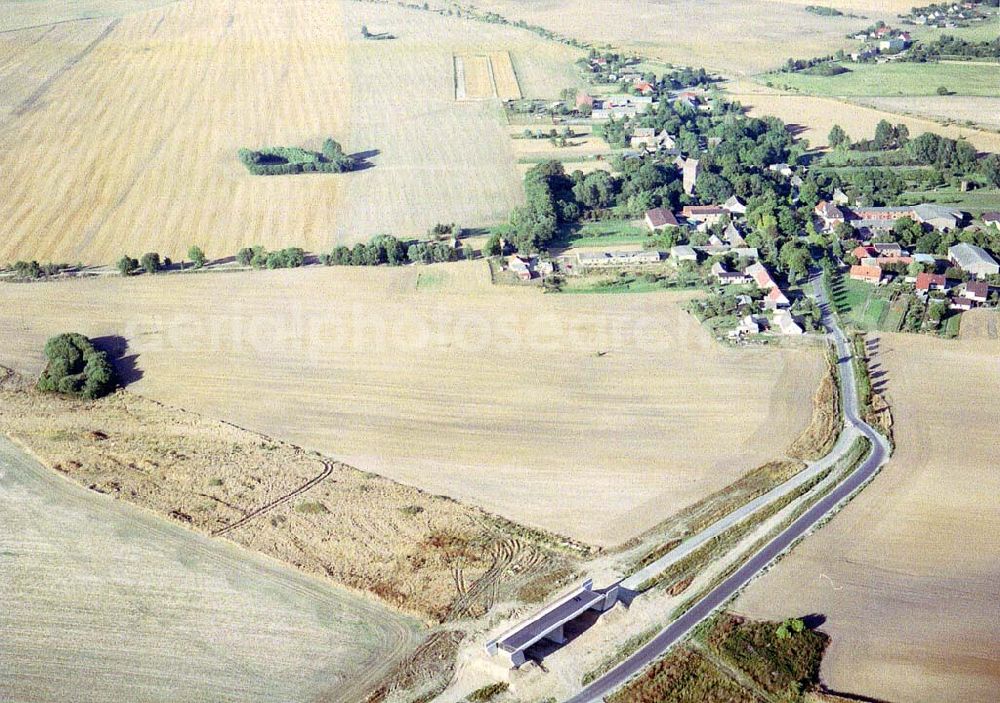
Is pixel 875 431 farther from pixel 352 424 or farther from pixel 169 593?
pixel 169 593

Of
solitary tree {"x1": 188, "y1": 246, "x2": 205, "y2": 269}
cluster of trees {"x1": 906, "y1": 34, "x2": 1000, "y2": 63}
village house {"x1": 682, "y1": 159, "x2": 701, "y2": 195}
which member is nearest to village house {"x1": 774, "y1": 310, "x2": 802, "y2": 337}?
village house {"x1": 682, "y1": 159, "x2": 701, "y2": 195}

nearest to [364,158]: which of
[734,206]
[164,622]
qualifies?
[734,206]

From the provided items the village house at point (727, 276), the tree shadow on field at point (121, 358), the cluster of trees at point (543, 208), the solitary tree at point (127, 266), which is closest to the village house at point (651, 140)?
the cluster of trees at point (543, 208)

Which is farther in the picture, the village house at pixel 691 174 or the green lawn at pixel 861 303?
the village house at pixel 691 174

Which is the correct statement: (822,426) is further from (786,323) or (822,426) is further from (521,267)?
(521,267)

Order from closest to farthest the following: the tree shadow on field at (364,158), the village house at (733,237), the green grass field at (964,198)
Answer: the village house at (733,237) → the green grass field at (964,198) → the tree shadow on field at (364,158)

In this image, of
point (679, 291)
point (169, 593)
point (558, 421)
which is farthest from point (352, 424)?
point (679, 291)

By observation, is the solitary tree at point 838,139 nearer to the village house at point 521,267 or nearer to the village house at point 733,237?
the village house at point 733,237
